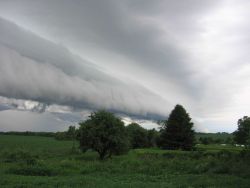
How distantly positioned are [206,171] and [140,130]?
71534 millimetres

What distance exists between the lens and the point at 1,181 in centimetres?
2575

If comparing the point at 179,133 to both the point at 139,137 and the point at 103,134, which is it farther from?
the point at 103,134

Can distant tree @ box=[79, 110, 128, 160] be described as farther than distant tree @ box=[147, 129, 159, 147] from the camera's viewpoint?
No

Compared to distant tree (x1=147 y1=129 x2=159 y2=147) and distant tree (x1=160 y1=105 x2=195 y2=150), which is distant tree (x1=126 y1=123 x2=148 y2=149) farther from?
distant tree (x1=160 y1=105 x2=195 y2=150)

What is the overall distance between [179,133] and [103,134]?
32.7 m

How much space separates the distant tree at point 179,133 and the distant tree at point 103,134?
27424 mm

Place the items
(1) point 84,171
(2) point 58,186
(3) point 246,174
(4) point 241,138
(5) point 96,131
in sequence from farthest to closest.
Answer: (4) point 241,138
(5) point 96,131
(1) point 84,171
(3) point 246,174
(2) point 58,186

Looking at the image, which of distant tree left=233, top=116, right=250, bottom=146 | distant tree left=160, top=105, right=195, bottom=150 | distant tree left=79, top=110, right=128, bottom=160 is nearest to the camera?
distant tree left=79, top=110, right=128, bottom=160

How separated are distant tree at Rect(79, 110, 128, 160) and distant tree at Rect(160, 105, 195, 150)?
27.4 m

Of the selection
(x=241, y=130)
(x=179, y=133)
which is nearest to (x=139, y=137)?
(x=179, y=133)

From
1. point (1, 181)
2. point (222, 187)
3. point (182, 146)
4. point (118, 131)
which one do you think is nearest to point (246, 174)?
point (222, 187)

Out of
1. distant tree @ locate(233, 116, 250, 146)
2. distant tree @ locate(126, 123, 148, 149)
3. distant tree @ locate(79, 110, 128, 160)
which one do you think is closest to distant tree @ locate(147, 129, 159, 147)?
distant tree @ locate(126, 123, 148, 149)

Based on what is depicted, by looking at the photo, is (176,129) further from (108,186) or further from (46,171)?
(108,186)

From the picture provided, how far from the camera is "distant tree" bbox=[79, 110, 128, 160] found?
202 feet
